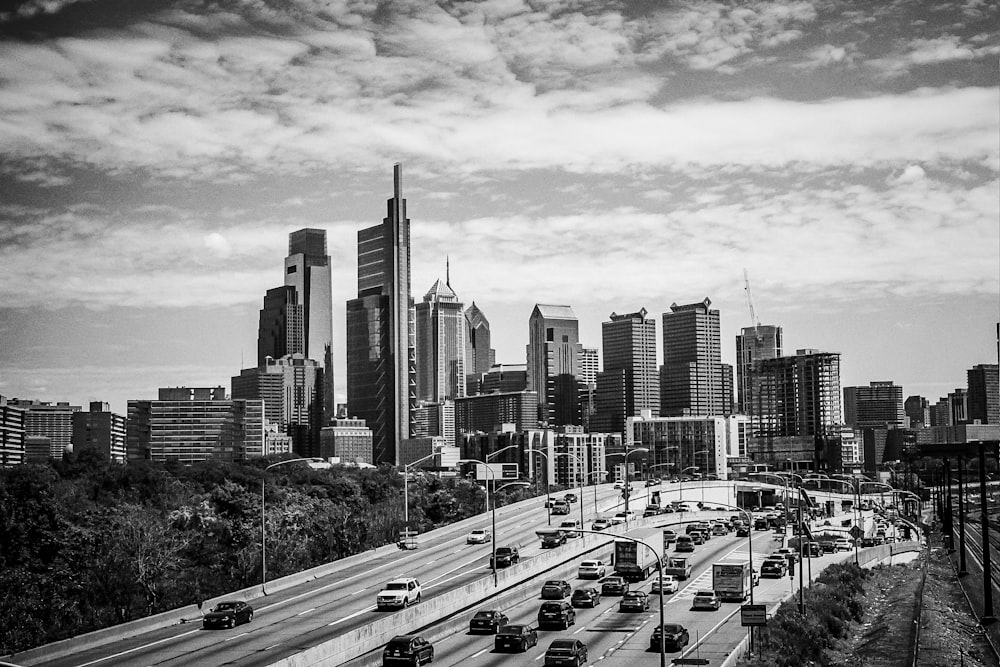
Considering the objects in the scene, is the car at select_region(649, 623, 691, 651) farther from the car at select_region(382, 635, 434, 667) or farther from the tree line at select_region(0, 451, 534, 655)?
the tree line at select_region(0, 451, 534, 655)

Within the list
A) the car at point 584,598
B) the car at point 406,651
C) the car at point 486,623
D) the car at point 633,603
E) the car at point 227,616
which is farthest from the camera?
the car at point 584,598

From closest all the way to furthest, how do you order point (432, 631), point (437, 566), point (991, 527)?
point (432, 631)
point (437, 566)
point (991, 527)

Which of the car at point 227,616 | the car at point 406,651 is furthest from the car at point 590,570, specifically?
the car at point 406,651

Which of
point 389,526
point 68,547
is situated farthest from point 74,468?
point 68,547

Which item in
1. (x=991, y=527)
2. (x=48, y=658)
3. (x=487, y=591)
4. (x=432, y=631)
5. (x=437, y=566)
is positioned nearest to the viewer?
(x=48, y=658)

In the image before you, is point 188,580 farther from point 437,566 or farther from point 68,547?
point 437,566

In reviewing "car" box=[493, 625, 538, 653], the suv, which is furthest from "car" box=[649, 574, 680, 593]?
"car" box=[493, 625, 538, 653]

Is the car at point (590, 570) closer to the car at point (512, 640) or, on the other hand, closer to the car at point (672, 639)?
the car at point (672, 639)

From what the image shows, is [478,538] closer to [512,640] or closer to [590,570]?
[590,570]
